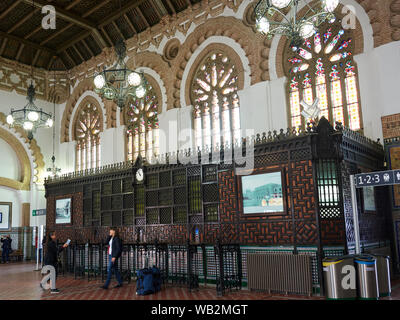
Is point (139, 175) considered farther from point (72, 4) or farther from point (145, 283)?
point (72, 4)

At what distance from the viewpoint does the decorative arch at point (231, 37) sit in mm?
12781

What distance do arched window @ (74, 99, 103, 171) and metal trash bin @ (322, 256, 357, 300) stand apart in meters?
14.1

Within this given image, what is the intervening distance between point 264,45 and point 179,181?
5399mm

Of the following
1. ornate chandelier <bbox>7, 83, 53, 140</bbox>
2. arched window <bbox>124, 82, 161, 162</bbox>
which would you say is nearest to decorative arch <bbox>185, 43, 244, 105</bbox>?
arched window <bbox>124, 82, 161, 162</bbox>

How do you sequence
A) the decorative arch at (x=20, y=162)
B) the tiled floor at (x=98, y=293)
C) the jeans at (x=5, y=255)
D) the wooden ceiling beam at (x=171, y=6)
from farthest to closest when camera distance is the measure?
1. the decorative arch at (x=20, y=162)
2. the jeans at (x=5, y=255)
3. the wooden ceiling beam at (x=171, y=6)
4. the tiled floor at (x=98, y=293)

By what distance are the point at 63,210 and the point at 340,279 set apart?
1188 centimetres

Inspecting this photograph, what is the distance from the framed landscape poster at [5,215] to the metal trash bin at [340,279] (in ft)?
54.9

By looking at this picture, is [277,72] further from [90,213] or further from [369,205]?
[90,213]

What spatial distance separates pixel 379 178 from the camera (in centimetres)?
654

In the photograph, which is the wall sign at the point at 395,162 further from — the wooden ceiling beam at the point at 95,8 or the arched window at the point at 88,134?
the arched window at the point at 88,134

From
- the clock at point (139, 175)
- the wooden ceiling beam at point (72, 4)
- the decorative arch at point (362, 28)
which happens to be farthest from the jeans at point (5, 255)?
the decorative arch at point (362, 28)

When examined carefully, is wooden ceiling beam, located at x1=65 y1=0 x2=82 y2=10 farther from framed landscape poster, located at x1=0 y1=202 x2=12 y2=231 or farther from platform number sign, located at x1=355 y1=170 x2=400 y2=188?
platform number sign, located at x1=355 y1=170 x2=400 y2=188

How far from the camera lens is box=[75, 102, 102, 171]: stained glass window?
18969 millimetres

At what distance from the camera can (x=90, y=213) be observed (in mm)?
14219
